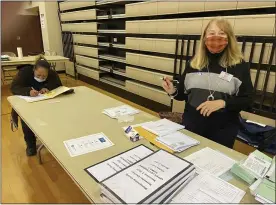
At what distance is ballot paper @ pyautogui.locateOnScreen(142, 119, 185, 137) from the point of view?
1.34 metres

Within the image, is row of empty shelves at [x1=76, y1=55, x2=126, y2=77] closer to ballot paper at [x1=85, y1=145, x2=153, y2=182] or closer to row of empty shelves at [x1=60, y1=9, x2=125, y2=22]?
row of empty shelves at [x1=60, y1=9, x2=125, y2=22]

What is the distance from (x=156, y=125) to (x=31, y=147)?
1.68m

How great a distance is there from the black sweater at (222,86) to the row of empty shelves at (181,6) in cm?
116

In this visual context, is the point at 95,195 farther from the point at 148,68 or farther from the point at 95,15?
the point at 95,15

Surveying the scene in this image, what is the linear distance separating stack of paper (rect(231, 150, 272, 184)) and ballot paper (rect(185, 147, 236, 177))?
0.21ft

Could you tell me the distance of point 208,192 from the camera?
85 cm

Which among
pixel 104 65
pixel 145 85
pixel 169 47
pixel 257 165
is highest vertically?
pixel 169 47

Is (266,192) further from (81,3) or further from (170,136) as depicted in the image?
(81,3)

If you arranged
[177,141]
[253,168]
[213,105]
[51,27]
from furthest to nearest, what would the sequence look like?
[51,27]
[213,105]
[177,141]
[253,168]

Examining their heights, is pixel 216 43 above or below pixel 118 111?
above

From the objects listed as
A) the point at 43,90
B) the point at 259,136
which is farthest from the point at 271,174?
the point at 43,90

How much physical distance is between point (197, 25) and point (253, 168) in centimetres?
222

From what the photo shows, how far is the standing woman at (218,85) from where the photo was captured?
1.41 m

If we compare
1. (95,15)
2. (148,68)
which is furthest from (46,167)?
(95,15)
